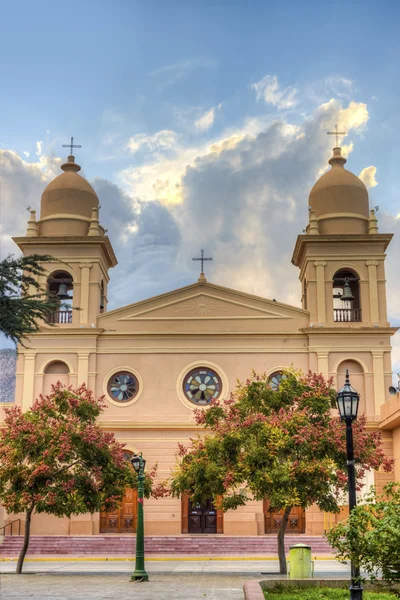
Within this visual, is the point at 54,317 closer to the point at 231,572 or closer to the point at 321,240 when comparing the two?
the point at 321,240

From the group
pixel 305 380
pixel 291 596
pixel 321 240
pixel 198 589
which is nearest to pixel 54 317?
pixel 321 240

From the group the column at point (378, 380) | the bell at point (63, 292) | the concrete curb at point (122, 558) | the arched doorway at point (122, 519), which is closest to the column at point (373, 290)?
the column at point (378, 380)

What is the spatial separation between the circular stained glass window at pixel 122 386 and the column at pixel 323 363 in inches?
305

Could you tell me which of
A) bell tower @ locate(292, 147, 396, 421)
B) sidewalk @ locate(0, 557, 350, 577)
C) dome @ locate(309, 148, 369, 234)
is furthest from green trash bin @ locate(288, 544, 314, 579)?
dome @ locate(309, 148, 369, 234)

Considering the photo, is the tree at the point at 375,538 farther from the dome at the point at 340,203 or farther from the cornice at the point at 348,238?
the dome at the point at 340,203

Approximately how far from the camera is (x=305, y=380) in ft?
85.8

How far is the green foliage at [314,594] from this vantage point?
16.2m

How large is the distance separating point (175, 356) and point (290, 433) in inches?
515

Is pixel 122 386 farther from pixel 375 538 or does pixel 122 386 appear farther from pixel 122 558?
pixel 375 538

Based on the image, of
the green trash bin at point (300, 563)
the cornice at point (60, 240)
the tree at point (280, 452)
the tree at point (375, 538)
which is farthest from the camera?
the cornice at point (60, 240)

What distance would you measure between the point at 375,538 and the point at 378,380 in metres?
24.7

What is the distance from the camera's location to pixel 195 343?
121 feet

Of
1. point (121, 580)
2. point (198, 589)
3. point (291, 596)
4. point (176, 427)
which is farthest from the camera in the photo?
point (176, 427)

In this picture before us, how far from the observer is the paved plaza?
60.1 ft
